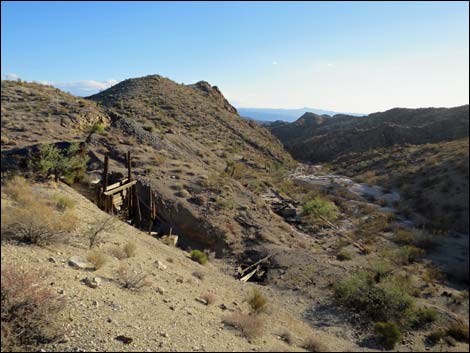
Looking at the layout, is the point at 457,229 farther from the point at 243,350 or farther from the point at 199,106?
the point at 199,106

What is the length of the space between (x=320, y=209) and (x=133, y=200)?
10184 millimetres

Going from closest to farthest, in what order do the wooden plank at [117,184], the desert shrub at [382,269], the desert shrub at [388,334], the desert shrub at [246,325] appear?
the desert shrub at [246,325]
the desert shrub at [388,334]
the desert shrub at [382,269]
the wooden plank at [117,184]

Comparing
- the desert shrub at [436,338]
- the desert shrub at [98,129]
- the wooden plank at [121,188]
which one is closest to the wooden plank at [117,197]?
the wooden plank at [121,188]

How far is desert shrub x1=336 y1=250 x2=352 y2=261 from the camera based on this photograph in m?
15.5

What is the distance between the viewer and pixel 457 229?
6051 millimetres

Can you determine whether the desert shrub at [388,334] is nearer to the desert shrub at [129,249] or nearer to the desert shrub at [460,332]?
the desert shrub at [460,332]

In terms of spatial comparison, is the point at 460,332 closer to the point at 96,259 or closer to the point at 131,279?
the point at 131,279

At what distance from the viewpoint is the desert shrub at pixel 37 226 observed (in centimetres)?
705

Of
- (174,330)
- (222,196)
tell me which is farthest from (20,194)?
(222,196)

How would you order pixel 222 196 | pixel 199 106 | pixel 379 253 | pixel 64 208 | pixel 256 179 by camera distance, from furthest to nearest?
pixel 199 106 < pixel 256 179 < pixel 222 196 < pixel 379 253 < pixel 64 208

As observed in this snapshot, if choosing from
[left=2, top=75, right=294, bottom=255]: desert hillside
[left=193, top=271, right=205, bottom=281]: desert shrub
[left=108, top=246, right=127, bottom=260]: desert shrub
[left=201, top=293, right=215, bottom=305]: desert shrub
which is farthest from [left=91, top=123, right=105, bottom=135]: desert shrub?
[left=201, top=293, right=215, bottom=305]: desert shrub

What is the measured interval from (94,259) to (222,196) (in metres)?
12.7

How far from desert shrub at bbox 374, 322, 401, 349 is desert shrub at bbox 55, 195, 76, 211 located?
30.2 ft

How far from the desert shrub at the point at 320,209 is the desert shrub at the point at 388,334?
1057 cm
